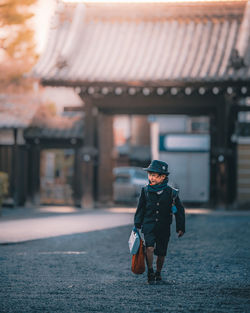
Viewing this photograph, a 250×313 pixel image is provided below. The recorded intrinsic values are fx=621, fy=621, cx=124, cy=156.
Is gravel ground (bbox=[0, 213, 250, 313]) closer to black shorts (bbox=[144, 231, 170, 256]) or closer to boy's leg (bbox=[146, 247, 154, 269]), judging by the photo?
boy's leg (bbox=[146, 247, 154, 269])

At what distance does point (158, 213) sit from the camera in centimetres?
772

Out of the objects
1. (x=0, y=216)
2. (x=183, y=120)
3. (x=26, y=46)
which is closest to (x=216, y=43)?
(x=183, y=120)

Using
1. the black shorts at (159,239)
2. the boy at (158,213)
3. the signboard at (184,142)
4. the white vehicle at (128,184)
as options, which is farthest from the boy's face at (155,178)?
the white vehicle at (128,184)

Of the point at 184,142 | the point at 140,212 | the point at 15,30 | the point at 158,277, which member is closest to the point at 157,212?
the point at 140,212

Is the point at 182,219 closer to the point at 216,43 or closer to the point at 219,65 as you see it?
the point at 219,65

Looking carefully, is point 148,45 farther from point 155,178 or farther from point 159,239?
point 159,239

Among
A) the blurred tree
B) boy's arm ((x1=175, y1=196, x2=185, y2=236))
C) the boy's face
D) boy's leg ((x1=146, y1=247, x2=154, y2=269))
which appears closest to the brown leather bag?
boy's leg ((x1=146, y1=247, x2=154, y2=269))

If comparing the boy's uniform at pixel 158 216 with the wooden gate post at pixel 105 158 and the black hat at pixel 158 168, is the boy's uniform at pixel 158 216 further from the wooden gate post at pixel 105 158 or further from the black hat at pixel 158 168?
the wooden gate post at pixel 105 158

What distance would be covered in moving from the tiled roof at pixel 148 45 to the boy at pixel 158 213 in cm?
1187

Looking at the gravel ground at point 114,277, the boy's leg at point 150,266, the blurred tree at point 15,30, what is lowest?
the gravel ground at point 114,277

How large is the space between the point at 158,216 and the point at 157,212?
5 centimetres

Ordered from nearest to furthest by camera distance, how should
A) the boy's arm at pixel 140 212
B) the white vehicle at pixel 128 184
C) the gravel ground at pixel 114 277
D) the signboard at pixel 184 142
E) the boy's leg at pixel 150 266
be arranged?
the gravel ground at pixel 114 277 → the boy's leg at pixel 150 266 → the boy's arm at pixel 140 212 → the signboard at pixel 184 142 → the white vehicle at pixel 128 184

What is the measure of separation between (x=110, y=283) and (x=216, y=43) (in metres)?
15.6

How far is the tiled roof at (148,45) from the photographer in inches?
784
